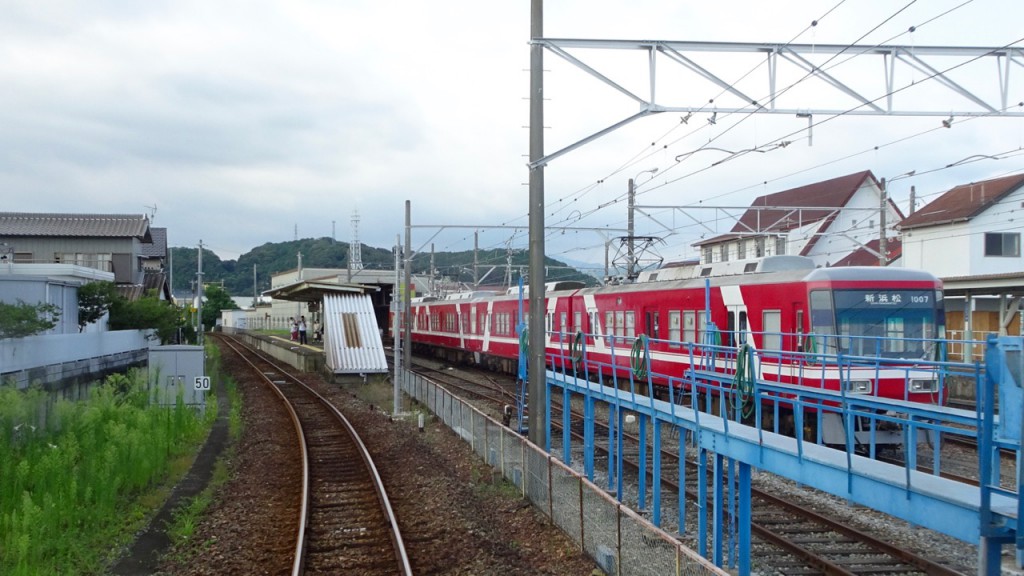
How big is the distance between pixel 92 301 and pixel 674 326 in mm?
15943

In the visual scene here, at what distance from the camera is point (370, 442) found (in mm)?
16016

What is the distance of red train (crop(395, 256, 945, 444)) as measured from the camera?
477 inches

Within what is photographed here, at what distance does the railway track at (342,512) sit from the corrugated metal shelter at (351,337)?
7.87 m

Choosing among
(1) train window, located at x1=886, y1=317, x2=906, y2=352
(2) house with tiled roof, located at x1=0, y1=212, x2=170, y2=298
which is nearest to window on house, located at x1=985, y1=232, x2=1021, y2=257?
(1) train window, located at x1=886, y1=317, x2=906, y2=352

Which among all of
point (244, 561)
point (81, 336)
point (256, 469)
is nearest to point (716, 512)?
point (244, 561)

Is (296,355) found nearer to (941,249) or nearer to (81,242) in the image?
(81,242)

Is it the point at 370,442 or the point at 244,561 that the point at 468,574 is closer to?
the point at 244,561

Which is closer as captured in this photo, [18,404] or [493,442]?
[18,404]

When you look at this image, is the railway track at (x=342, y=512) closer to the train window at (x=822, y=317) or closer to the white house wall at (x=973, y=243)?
the train window at (x=822, y=317)

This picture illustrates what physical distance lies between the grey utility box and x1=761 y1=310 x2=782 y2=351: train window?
36.0ft

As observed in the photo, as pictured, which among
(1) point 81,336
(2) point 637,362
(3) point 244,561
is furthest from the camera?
(1) point 81,336

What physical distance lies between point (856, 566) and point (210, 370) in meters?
23.2

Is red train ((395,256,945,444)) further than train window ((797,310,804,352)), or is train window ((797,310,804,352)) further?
train window ((797,310,804,352))

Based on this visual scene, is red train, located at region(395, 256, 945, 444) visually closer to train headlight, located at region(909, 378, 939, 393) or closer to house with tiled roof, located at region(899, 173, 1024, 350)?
train headlight, located at region(909, 378, 939, 393)
